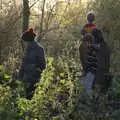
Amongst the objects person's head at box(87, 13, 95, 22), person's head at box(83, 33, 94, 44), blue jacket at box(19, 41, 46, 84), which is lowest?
blue jacket at box(19, 41, 46, 84)

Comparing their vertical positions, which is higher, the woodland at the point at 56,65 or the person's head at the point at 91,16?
the person's head at the point at 91,16

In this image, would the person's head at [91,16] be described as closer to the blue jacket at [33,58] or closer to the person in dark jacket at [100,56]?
the person in dark jacket at [100,56]

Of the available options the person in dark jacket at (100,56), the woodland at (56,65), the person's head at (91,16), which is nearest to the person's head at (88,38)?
the person in dark jacket at (100,56)

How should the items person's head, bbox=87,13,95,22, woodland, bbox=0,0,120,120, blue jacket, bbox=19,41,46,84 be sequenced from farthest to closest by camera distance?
1. person's head, bbox=87,13,95,22
2. blue jacket, bbox=19,41,46,84
3. woodland, bbox=0,0,120,120

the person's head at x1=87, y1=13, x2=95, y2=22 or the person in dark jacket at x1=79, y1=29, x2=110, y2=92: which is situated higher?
the person's head at x1=87, y1=13, x2=95, y2=22

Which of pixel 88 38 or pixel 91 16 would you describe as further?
pixel 88 38

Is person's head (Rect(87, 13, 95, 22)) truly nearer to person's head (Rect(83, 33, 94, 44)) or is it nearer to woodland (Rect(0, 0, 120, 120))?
person's head (Rect(83, 33, 94, 44))

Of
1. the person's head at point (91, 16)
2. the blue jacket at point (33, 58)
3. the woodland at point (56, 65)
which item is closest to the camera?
the woodland at point (56, 65)

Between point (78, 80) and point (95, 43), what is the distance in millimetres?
3302

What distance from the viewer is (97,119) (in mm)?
4590

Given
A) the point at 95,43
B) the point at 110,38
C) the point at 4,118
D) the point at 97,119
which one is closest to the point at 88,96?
the point at 97,119

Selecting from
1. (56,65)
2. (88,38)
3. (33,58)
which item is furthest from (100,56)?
(56,65)

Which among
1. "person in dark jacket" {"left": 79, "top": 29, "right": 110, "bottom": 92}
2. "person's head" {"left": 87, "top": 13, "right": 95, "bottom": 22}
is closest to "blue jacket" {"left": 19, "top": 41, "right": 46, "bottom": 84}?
"person in dark jacket" {"left": 79, "top": 29, "right": 110, "bottom": 92}

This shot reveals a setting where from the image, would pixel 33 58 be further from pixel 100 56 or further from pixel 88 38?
pixel 100 56
